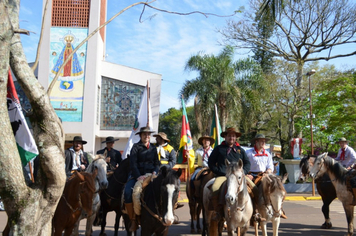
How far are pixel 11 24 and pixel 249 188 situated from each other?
5478 mm

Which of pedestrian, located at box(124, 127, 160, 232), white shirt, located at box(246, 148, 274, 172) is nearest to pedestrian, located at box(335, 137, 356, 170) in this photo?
white shirt, located at box(246, 148, 274, 172)

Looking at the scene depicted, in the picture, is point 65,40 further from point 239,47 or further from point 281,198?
point 281,198

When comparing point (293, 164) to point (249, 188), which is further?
point (293, 164)

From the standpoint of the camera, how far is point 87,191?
7383mm

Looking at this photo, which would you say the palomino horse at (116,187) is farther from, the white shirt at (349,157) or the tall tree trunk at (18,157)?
the white shirt at (349,157)

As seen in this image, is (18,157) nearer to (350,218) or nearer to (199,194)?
(199,194)

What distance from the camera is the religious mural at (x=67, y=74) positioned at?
97.8 feet

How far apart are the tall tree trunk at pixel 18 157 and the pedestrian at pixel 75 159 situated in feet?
13.2

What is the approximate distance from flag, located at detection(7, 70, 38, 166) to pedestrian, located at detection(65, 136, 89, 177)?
11.1ft

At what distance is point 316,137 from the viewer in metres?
33.4

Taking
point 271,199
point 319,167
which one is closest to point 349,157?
point 319,167

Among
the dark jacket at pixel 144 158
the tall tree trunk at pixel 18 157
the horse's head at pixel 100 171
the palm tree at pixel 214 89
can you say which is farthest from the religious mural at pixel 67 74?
the tall tree trunk at pixel 18 157

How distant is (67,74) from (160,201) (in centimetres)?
2553

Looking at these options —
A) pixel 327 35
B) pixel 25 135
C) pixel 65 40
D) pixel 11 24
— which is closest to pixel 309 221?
pixel 25 135
